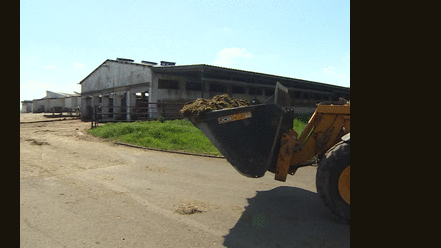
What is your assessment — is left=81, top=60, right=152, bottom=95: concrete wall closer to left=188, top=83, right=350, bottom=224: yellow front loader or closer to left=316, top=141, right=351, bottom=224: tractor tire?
left=188, top=83, right=350, bottom=224: yellow front loader

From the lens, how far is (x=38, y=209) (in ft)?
13.3

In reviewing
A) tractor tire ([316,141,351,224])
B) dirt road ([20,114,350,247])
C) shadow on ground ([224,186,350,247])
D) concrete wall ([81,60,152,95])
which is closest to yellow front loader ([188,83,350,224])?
tractor tire ([316,141,351,224])

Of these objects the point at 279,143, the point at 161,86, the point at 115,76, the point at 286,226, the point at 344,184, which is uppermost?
the point at 115,76

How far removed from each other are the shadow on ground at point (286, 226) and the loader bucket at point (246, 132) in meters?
0.64

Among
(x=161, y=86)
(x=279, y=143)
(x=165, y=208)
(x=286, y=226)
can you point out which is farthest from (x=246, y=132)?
(x=161, y=86)

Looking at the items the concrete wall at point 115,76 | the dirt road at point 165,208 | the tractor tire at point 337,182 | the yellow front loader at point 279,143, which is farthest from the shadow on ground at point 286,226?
the concrete wall at point 115,76

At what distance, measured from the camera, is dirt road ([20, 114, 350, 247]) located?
326 centimetres

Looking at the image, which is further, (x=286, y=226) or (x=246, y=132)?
(x=246, y=132)

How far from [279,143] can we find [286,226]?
1.21 m

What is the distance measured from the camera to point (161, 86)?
71.1 feet

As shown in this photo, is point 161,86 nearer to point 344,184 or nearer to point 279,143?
point 279,143

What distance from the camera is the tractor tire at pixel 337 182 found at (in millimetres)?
3633
